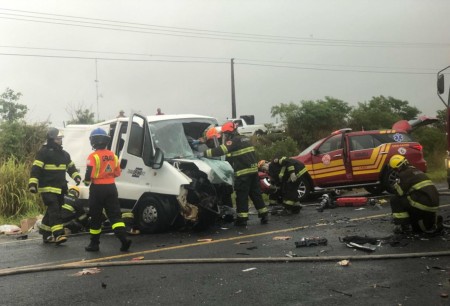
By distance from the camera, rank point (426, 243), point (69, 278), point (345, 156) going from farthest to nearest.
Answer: point (345, 156) < point (426, 243) < point (69, 278)

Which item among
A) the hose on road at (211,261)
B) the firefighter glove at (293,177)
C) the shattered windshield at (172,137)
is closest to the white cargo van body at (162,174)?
the shattered windshield at (172,137)

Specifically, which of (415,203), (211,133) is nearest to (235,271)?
(415,203)

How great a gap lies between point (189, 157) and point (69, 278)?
3.81 meters

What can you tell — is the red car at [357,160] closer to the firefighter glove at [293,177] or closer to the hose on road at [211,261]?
the firefighter glove at [293,177]

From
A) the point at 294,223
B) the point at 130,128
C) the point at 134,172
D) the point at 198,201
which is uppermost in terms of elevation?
the point at 130,128

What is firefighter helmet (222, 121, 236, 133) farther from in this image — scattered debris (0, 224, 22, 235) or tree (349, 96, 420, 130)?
tree (349, 96, 420, 130)

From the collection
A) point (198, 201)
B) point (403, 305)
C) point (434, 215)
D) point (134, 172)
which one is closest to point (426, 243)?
point (434, 215)

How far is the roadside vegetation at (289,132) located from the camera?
1241 centimetres

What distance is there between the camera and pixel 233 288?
4.83 meters

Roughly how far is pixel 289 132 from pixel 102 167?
18941mm

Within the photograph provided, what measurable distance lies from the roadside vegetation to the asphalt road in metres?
4.63

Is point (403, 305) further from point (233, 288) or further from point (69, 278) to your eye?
point (69, 278)

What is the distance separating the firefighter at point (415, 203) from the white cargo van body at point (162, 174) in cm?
308

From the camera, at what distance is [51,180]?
797 centimetres
